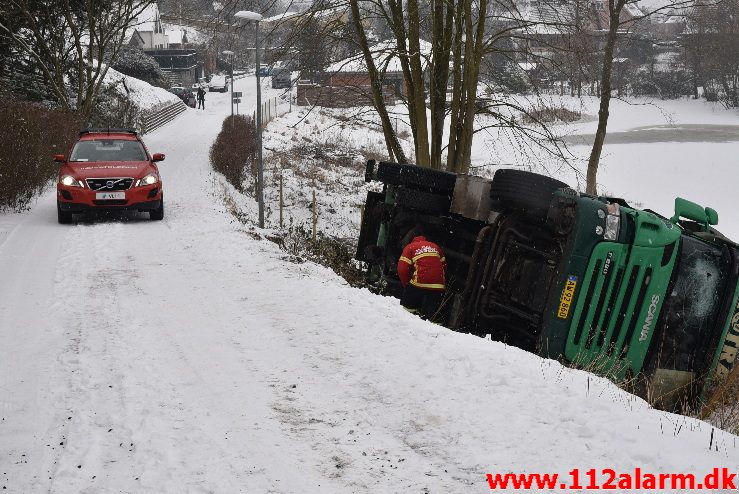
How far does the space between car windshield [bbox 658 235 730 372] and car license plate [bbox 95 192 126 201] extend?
1036cm

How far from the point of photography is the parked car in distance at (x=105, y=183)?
14438 millimetres

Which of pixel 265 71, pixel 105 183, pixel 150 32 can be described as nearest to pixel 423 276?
pixel 105 183

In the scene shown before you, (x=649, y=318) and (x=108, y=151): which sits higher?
(x=108, y=151)

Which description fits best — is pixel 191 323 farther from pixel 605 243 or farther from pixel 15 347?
pixel 605 243

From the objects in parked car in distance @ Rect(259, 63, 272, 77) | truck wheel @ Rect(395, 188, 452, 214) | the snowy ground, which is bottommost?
the snowy ground

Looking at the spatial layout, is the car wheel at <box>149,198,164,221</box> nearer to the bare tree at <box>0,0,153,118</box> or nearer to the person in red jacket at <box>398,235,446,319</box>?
the person in red jacket at <box>398,235,446,319</box>

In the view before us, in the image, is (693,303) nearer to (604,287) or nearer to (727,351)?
(727,351)

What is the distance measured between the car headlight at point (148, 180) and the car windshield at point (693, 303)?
10289 mm

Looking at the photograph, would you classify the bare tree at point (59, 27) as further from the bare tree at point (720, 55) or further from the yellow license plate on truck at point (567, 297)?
the bare tree at point (720, 55)

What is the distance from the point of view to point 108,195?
47.7 feet

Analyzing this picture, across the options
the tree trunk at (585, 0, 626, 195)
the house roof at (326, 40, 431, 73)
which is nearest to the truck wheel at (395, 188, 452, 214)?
the house roof at (326, 40, 431, 73)

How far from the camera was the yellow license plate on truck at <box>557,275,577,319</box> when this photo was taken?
7746mm

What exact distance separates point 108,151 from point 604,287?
1145 cm

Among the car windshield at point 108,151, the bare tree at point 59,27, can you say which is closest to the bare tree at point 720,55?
the bare tree at point 59,27
